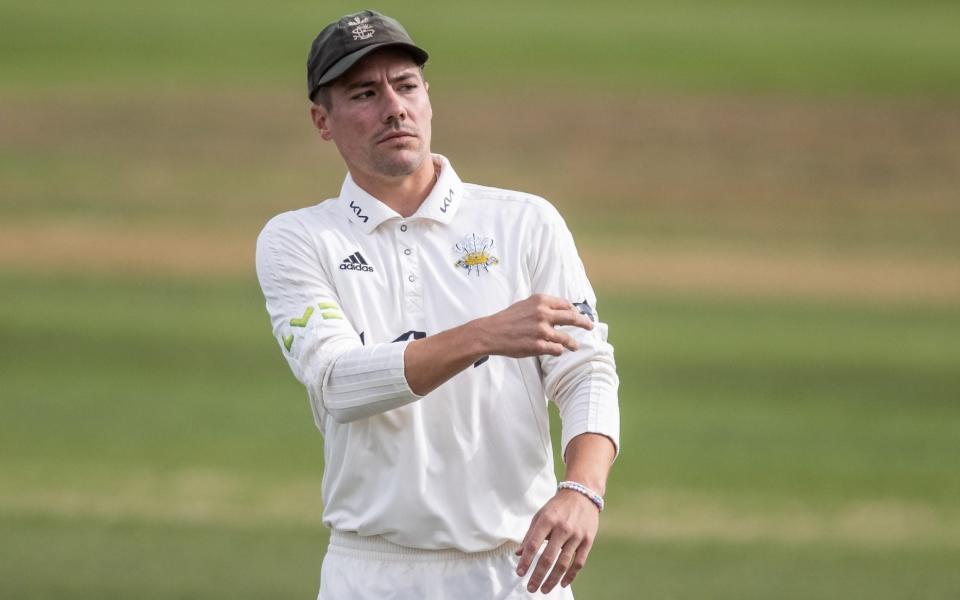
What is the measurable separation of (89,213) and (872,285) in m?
10.7

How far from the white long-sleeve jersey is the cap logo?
Result: 1.17ft

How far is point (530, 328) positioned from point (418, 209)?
63 centimetres

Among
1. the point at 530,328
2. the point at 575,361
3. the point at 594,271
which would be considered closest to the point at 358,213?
the point at 575,361

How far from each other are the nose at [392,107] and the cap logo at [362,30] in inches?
5.3

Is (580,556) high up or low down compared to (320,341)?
down

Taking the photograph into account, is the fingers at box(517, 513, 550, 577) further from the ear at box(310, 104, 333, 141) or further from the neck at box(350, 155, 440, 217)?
the ear at box(310, 104, 333, 141)

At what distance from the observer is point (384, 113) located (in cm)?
374

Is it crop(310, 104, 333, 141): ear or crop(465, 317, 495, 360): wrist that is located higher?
crop(310, 104, 333, 141): ear

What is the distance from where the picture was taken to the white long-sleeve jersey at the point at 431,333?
12.0 feet

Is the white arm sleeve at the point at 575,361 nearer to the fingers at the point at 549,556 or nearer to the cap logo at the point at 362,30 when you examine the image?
the fingers at the point at 549,556

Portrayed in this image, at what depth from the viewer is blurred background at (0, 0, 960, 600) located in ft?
34.2

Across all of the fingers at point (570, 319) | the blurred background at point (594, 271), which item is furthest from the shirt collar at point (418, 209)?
the blurred background at point (594, 271)

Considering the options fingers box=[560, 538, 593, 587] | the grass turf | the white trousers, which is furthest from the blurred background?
fingers box=[560, 538, 593, 587]

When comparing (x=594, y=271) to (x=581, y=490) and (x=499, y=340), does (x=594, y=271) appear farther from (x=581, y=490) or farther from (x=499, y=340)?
(x=499, y=340)
